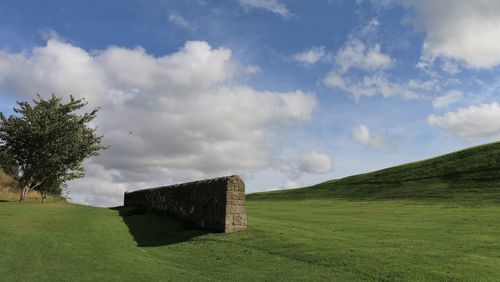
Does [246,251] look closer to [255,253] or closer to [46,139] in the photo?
[255,253]

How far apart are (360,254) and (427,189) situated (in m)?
38.9

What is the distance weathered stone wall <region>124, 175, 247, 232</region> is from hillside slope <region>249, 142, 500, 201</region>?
2668 cm

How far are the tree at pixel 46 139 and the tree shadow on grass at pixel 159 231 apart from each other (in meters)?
19.5

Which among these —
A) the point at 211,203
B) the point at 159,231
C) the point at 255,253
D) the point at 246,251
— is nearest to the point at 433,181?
the point at 159,231

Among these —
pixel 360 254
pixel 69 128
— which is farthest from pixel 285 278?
pixel 69 128

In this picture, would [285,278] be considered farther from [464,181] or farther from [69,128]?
[464,181]

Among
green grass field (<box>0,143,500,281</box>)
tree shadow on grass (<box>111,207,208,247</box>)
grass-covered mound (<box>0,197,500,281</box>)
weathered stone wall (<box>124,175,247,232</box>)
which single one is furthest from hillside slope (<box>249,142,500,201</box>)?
tree shadow on grass (<box>111,207,208,247</box>)

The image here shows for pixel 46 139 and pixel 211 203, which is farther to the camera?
pixel 46 139

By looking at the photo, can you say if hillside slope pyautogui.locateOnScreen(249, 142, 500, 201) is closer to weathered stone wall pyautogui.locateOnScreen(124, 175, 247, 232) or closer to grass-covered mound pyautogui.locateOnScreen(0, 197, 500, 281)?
grass-covered mound pyautogui.locateOnScreen(0, 197, 500, 281)

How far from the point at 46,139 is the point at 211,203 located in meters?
28.6

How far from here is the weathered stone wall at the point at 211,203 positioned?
63.3ft

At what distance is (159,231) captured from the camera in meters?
22.8

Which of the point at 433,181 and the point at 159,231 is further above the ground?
the point at 433,181

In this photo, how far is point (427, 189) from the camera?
49.2m
